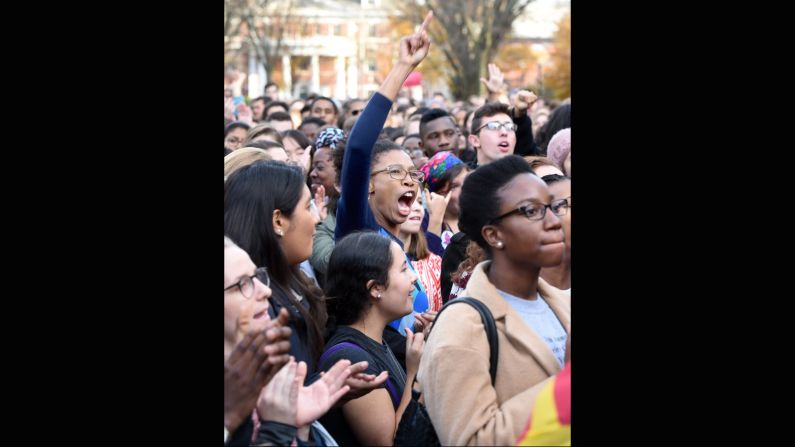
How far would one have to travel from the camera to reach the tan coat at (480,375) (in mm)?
2986

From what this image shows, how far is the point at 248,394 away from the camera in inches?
114

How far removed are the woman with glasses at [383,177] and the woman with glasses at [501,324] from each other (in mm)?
1156

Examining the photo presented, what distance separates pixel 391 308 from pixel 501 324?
1194 mm

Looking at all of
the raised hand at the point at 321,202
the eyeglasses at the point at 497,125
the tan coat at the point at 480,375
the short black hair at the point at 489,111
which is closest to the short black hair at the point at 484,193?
the tan coat at the point at 480,375

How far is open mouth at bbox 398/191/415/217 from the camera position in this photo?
5.47 m

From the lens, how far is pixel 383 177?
5531 mm

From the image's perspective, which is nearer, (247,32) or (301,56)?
(247,32)

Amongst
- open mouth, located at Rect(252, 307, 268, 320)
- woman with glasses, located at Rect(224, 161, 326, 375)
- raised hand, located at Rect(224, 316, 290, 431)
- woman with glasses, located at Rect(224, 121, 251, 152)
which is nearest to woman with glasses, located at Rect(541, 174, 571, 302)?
woman with glasses, located at Rect(224, 161, 326, 375)

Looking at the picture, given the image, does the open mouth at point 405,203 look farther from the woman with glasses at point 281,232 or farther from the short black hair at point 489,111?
the short black hair at point 489,111

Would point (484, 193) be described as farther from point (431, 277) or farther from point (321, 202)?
point (321, 202)

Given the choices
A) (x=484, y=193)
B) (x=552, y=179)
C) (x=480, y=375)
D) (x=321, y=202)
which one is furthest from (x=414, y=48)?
(x=480, y=375)
